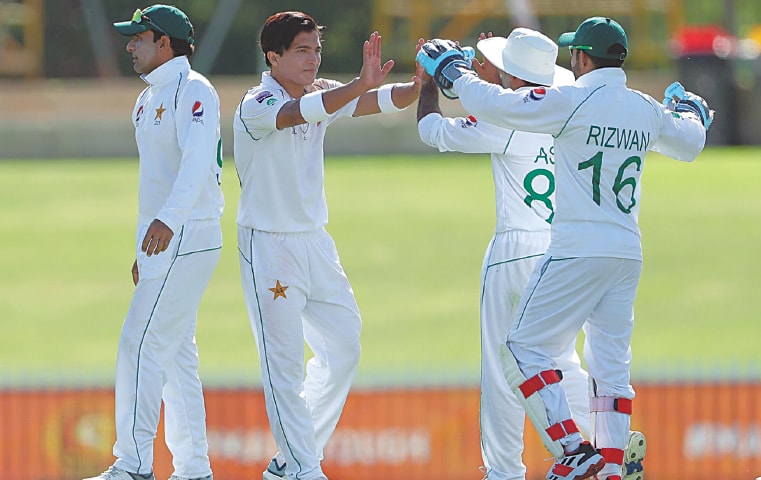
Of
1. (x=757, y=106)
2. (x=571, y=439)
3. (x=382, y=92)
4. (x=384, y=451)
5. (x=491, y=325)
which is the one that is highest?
(x=757, y=106)

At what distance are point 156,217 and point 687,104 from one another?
2.53 metres

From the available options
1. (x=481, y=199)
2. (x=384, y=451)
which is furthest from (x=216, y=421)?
(x=481, y=199)

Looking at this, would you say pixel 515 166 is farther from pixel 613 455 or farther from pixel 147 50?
pixel 147 50

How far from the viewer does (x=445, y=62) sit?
615 centimetres

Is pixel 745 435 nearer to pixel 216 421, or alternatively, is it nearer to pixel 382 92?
pixel 216 421

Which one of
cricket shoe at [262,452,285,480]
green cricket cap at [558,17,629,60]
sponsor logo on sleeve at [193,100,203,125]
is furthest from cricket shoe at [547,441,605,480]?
sponsor logo on sleeve at [193,100,203,125]

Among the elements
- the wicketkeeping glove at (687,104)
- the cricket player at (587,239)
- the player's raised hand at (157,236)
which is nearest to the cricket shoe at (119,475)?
the player's raised hand at (157,236)

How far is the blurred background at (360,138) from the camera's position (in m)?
10.5

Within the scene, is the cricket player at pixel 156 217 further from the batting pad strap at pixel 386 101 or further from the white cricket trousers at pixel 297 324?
the batting pad strap at pixel 386 101

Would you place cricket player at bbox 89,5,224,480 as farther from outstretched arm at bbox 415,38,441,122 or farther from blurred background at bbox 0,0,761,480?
blurred background at bbox 0,0,761,480

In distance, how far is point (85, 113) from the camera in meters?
30.9

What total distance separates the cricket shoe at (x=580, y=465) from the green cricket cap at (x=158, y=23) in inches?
102

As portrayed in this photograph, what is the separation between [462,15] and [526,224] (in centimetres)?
3130

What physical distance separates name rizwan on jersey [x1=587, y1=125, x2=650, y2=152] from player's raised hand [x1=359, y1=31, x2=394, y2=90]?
945 millimetres
